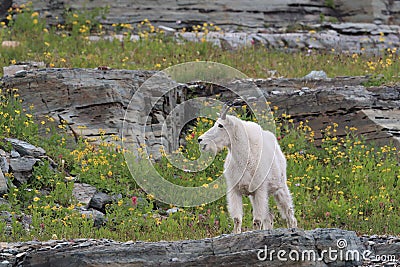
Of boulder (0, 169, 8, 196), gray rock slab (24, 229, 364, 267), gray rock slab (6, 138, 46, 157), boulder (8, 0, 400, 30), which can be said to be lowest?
boulder (0, 169, 8, 196)

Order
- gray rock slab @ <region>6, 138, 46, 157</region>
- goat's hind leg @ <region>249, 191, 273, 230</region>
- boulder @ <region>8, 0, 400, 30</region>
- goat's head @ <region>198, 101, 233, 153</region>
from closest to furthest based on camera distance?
goat's head @ <region>198, 101, 233, 153</region> → goat's hind leg @ <region>249, 191, 273, 230</region> → gray rock slab @ <region>6, 138, 46, 157</region> → boulder @ <region>8, 0, 400, 30</region>

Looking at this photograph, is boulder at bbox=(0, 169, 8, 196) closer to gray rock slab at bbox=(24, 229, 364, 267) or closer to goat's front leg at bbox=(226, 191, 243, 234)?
goat's front leg at bbox=(226, 191, 243, 234)

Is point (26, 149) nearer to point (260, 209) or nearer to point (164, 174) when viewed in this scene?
point (164, 174)

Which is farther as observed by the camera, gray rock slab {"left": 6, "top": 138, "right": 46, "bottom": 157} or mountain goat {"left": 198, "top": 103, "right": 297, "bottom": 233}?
gray rock slab {"left": 6, "top": 138, "right": 46, "bottom": 157}

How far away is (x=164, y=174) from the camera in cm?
1372

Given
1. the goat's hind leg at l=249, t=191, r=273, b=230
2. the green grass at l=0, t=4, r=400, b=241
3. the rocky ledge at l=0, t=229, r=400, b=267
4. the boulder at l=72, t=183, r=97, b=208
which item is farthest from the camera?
the boulder at l=72, t=183, r=97, b=208

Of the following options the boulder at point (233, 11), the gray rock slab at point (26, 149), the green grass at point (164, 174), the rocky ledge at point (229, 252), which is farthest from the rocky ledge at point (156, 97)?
the rocky ledge at point (229, 252)

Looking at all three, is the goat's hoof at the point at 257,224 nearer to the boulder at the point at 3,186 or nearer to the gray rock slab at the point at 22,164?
the boulder at the point at 3,186

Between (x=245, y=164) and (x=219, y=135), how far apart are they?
19.5 inches

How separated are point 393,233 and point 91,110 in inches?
242

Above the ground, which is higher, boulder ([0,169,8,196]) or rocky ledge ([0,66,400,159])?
rocky ledge ([0,66,400,159])

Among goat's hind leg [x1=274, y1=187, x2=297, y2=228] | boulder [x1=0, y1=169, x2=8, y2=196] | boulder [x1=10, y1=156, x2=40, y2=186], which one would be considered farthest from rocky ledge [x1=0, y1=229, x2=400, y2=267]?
boulder [x1=10, y1=156, x2=40, y2=186]

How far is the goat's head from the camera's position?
9852 mm

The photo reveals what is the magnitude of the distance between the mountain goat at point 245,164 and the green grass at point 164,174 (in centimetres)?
145
